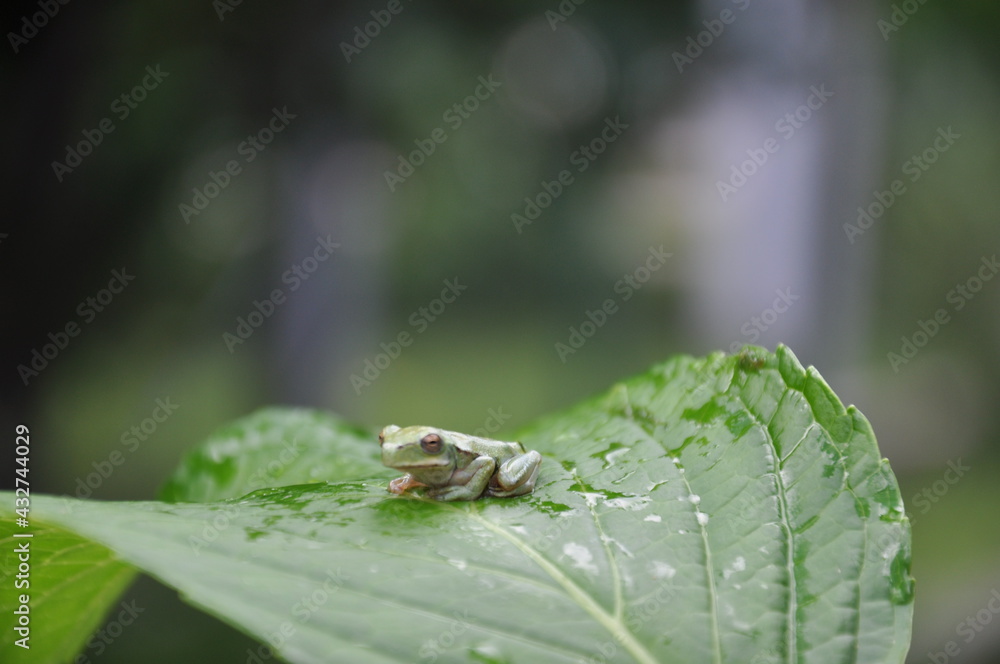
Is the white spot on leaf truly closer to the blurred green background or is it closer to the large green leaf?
the large green leaf

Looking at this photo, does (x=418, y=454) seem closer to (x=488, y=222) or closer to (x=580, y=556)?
(x=580, y=556)

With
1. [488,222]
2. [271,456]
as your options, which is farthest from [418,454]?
[488,222]

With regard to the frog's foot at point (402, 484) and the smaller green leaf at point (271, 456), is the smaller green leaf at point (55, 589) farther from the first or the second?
the frog's foot at point (402, 484)

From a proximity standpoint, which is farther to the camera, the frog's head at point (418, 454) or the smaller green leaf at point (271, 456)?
the smaller green leaf at point (271, 456)

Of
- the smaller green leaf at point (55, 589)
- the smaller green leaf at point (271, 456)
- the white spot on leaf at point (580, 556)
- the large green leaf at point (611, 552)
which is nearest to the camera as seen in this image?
the large green leaf at point (611, 552)

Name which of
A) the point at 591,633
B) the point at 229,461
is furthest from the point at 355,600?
the point at 229,461

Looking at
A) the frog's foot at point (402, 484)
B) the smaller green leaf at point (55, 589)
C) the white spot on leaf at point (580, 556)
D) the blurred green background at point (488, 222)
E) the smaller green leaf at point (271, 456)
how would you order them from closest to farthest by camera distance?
1. the white spot on leaf at point (580, 556)
2. the smaller green leaf at point (55, 589)
3. the frog's foot at point (402, 484)
4. the smaller green leaf at point (271, 456)
5. the blurred green background at point (488, 222)

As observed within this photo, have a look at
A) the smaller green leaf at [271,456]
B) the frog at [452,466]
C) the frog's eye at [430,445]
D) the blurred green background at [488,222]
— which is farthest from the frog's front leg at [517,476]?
the blurred green background at [488,222]
